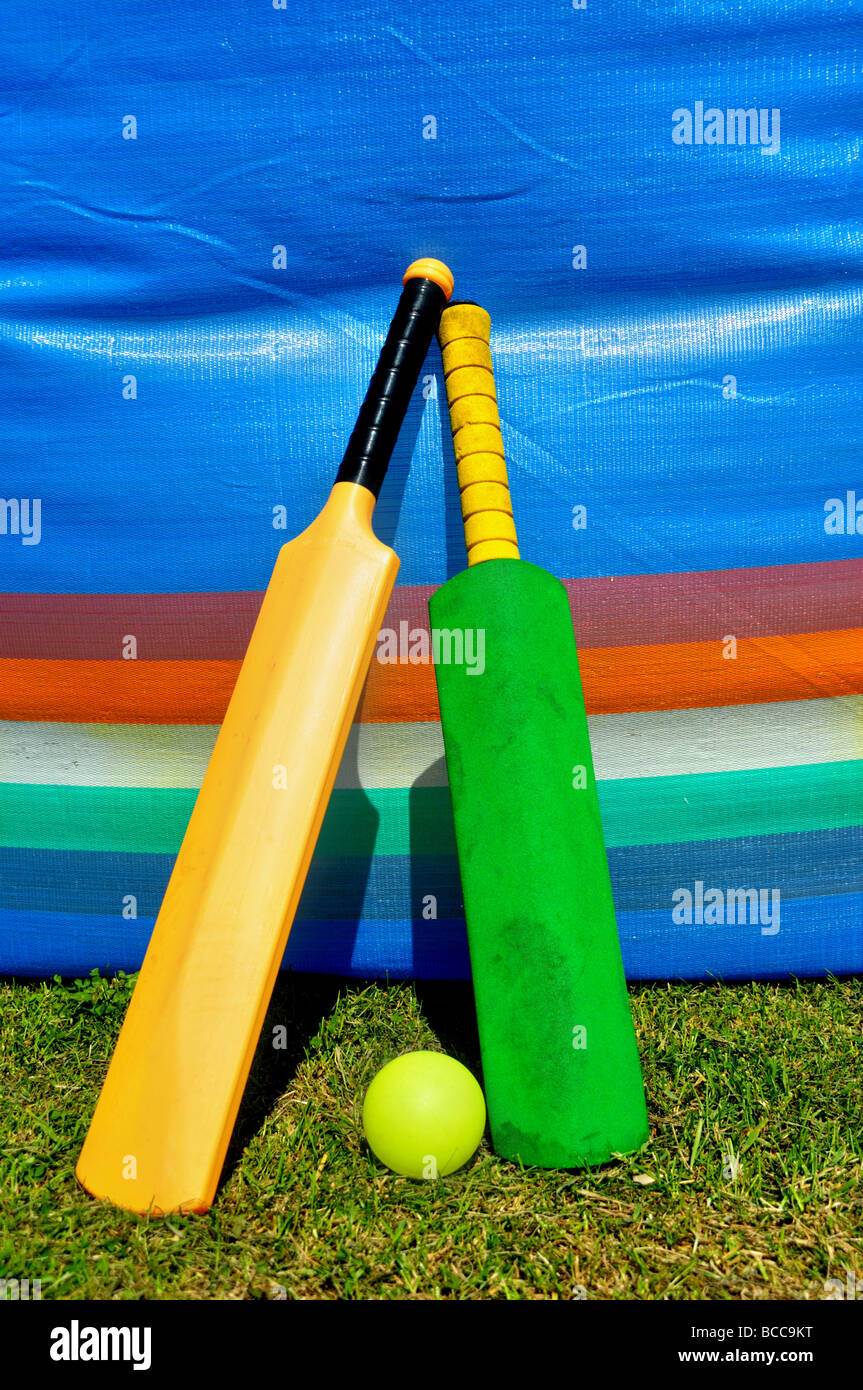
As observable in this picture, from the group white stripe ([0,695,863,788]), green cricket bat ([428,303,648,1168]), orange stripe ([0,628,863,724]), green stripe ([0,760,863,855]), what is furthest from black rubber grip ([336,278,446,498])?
green stripe ([0,760,863,855])

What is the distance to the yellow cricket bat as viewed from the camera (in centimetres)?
183

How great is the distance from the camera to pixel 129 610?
259 centimetres

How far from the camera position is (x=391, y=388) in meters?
2.24

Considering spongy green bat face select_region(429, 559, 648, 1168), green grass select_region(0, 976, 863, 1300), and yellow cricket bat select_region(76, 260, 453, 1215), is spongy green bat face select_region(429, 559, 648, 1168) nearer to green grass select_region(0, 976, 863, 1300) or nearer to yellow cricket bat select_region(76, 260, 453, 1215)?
green grass select_region(0, 976, 863, 1300)

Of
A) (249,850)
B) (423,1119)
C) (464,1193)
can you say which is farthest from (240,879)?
(464,1193)

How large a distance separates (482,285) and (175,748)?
1452 millimetres

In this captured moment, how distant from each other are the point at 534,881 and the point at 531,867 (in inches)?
1.1

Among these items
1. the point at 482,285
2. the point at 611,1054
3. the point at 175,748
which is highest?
the point at 482,285

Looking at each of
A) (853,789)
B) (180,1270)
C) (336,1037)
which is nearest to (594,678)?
(853,789)

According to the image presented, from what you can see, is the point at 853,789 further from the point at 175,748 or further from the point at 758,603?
the point at 175,748

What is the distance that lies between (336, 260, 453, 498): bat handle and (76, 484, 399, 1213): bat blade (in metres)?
0.08

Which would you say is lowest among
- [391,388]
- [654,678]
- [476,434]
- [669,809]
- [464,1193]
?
[464,1193]

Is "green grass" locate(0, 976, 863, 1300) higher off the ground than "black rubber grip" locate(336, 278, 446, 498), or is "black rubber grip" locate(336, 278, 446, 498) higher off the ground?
"black rubber grip" locate(336, 278, 446, 498)

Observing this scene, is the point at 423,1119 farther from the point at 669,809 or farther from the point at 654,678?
the point at 654,678
